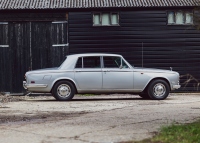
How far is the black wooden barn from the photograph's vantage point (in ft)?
73.0

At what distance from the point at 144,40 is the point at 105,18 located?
2.06 meters

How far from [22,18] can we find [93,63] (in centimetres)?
752

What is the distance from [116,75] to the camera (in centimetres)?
1584

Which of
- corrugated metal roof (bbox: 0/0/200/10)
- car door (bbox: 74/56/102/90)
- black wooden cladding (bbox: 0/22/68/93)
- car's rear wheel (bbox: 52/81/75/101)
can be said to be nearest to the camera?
car's rear wheel (bbox: 52/81/75/101)

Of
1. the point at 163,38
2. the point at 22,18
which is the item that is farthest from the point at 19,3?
the point at 163,38

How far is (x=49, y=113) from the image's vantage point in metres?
10.7

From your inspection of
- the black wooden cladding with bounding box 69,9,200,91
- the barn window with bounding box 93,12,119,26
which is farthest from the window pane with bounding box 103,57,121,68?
the barn window with bounding box 93,12,119,26

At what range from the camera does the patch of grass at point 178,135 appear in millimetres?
6441

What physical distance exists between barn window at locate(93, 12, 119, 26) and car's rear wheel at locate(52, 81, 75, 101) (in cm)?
790

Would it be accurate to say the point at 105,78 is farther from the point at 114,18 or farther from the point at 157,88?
the point at 114,18

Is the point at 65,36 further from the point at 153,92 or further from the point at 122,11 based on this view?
the point at 153,92

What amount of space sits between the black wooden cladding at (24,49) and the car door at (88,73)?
677cm

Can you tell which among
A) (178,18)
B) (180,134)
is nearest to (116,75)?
(178,18)

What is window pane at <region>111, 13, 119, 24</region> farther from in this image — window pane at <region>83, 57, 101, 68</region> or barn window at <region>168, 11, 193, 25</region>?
Result: window pane at <region>83, 57, 101, 68</region>
